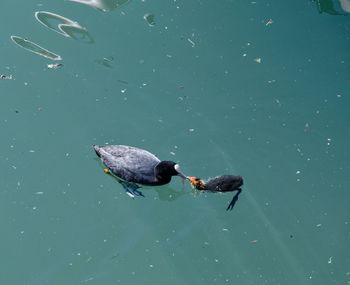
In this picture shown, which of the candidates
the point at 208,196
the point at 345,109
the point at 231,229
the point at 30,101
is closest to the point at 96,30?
the point at 30,101

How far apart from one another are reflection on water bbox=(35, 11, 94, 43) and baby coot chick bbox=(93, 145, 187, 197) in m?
1.34

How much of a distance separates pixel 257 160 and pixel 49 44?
203 cm

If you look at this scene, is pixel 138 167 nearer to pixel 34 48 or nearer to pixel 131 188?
pixel 131 188

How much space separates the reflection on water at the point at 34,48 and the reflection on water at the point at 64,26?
0.21 meters

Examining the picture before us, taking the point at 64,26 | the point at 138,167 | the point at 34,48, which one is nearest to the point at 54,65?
the point at 34,48

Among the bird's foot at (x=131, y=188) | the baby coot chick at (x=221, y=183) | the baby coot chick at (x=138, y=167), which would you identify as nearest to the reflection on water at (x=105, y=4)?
the baby coot chick at (x=138, y=167)

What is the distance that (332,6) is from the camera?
548 cm

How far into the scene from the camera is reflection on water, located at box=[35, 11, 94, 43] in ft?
14.6

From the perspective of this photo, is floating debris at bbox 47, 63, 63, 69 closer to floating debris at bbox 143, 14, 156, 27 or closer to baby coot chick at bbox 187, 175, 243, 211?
floating debris at bbox 143, 14, 156, 27

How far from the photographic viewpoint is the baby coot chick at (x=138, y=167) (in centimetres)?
329

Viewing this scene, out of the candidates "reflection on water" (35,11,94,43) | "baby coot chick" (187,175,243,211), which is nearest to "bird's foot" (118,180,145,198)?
"baby coot chick" (187,175,243,211)

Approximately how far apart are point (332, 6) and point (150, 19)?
199 cm

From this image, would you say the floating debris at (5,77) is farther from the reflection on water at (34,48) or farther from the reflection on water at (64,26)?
the reflection on water at (64,26)

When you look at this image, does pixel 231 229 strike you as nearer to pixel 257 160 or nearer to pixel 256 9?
pixel 257 160
